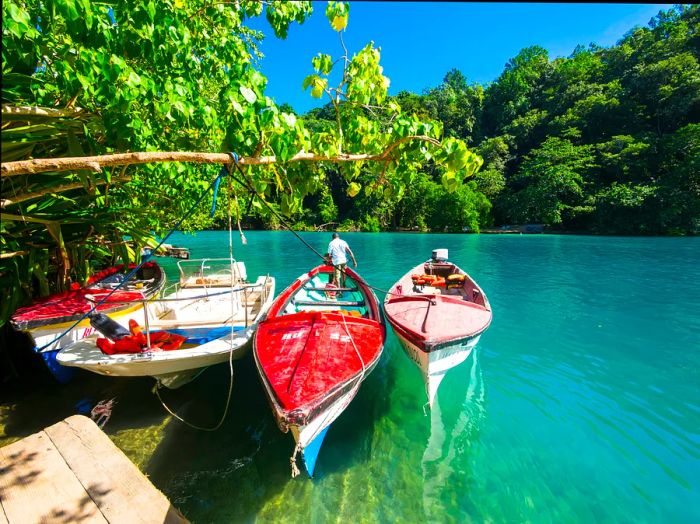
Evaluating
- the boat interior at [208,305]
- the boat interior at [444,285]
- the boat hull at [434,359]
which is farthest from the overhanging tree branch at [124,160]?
the boat interior at [444,285]

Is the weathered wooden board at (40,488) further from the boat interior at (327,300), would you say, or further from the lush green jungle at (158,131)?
the boat interior at (327,300)

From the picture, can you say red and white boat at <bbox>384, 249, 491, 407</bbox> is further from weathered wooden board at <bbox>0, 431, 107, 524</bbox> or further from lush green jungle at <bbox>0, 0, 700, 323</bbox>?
weathered wooden board at <bbox>0, 431, 107, 524</bbox>

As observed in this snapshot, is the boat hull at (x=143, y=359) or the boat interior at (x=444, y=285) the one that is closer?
the boat hull at (x=143, y=359)

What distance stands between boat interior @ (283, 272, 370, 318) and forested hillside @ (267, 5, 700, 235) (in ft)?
59.9

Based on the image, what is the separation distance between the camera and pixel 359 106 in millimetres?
4328

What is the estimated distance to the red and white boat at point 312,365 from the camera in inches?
168

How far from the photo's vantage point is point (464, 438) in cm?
559

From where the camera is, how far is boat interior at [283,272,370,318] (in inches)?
321

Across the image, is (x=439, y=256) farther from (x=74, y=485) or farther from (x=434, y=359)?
(x=74, y=485)

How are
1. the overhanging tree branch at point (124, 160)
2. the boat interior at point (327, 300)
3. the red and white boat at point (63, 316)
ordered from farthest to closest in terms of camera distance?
Result: the boat interior at point (327, 300)
the red and white boat at point (63, 316)
the overhanging tree branch at point (124, 160)

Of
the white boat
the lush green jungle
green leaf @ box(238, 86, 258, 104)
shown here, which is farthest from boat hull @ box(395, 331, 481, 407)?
green leaf @ box(238, 86, 258, 104)

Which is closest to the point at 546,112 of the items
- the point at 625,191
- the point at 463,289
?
the point at 625,191

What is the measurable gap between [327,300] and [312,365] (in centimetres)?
419

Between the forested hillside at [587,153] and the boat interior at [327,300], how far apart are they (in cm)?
1826
